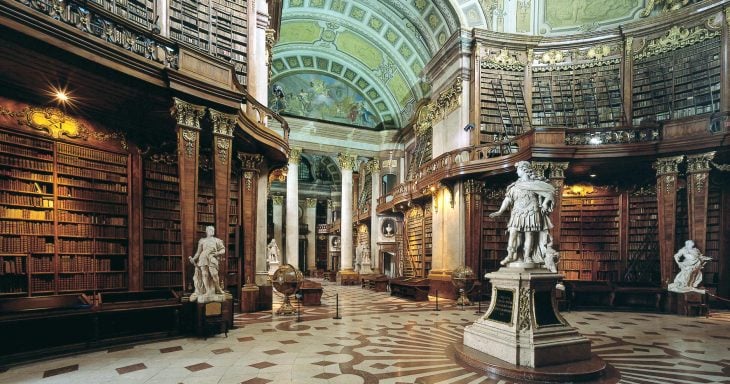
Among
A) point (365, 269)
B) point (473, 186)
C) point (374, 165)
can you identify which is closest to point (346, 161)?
point (374, 165)

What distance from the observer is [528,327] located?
4.62 m

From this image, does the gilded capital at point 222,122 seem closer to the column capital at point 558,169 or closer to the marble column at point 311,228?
the column capital at point 558,169

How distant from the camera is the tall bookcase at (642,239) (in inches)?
429

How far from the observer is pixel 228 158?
709 centimetres

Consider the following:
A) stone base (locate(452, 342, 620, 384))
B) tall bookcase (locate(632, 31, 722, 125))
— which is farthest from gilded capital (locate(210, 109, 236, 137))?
tall bookcase (locate(632, 31, 722, 125))

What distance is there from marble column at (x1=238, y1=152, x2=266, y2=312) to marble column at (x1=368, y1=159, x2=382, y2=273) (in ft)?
34.6

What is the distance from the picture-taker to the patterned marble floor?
4.30 m

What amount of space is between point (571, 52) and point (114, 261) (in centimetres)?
1342

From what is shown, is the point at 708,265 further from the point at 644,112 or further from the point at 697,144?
the point at 644,112

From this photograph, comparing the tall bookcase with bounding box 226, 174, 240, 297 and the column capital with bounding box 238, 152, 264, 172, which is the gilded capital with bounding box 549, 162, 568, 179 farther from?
the tall bookcase with bounding box 226, 174, 240, 297

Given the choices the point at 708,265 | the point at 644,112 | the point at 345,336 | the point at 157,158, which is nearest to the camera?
the point at 345,336

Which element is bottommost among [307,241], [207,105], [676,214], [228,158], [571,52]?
[307,241]

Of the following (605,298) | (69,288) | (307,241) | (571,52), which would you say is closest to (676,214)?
(605,298)

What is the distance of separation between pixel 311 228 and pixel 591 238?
19369 millimetres
